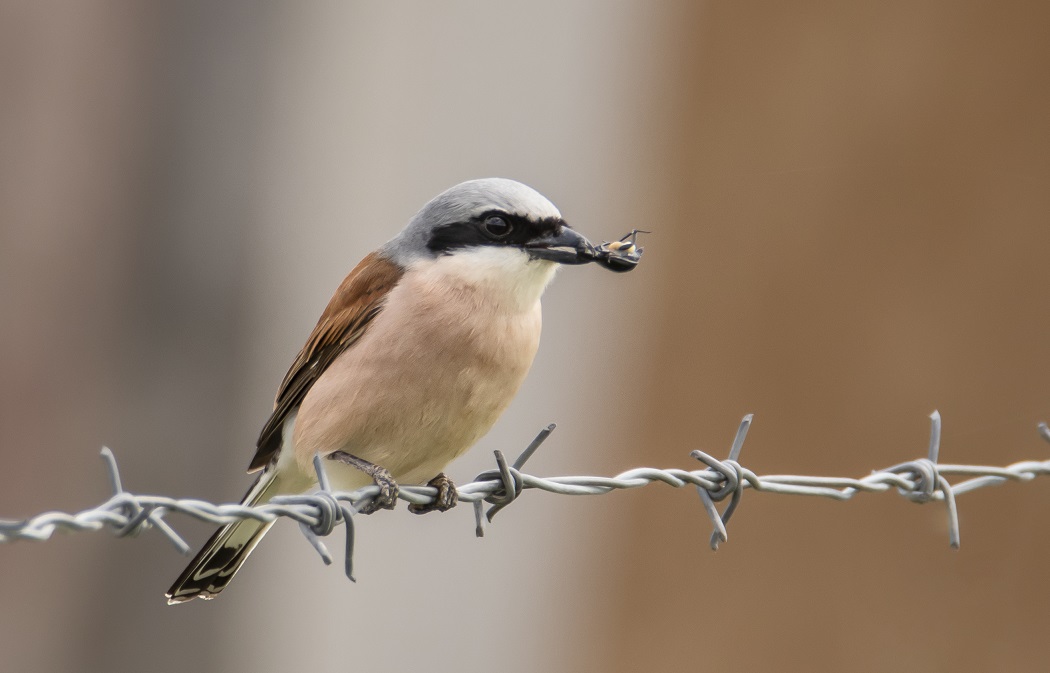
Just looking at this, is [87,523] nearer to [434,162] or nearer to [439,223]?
[439,223]

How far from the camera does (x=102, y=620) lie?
274 inches

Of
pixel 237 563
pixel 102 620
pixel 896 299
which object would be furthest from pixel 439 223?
pixel 102 620

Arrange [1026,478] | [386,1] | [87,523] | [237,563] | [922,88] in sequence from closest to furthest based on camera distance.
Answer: [87,523] < [1026,478] < [237,563] < [922,88] < [386,1]

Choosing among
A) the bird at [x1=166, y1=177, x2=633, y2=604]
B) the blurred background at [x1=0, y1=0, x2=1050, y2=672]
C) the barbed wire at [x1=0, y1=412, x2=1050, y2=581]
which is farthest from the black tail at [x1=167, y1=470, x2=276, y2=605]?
the blurred background at [x1=0, y1=0, x2=1050, y2=672]

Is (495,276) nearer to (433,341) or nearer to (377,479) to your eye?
(433,341)

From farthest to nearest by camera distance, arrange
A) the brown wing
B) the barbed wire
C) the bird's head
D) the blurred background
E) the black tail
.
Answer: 1. the blurred background
2. the black tail
3. the brown wing
4. the bird's head
5. the barbed wire

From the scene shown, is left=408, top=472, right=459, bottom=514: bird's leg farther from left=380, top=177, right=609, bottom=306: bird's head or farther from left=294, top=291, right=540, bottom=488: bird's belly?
left=380, top=177, right=609, bottom=306: bird's head

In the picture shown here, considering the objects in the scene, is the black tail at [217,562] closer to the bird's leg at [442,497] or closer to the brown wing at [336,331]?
the brown wing at [336,331]

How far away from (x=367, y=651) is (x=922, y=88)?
15.0 feet

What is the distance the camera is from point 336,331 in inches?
135

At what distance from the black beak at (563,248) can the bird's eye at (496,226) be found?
3.0 inches

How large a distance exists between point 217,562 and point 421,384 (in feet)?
3.15

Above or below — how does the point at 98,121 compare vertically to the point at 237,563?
above

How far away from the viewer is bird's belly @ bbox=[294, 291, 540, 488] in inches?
124
